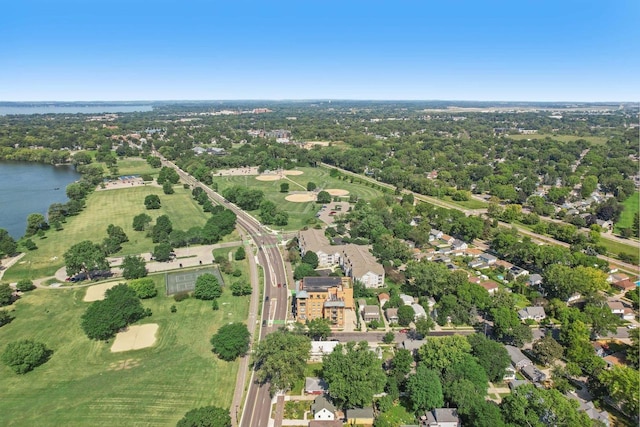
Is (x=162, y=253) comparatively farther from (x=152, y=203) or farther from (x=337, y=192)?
(x=337, y=192)

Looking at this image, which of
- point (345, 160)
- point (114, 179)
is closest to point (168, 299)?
point (114, 179)

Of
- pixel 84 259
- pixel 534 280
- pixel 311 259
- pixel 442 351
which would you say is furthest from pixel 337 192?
pixel 442 351

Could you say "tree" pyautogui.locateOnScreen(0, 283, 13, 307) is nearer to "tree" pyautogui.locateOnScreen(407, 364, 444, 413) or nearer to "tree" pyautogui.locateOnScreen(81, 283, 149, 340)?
"tree" pyautogui.locateOnScreen(81, 283, 149, 340)

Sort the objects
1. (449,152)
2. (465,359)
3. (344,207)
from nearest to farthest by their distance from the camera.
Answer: (465,359)
(344,207)
(449,152)

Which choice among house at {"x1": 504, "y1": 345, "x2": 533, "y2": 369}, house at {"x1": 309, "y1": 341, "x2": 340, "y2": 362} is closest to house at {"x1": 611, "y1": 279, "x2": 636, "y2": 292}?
house at {"x1": 504, "y1": 345, "x2": 533, "y2": 369}

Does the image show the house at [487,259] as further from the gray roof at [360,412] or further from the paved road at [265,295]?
the gray roof at [360,412]

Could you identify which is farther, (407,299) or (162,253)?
(162,253)

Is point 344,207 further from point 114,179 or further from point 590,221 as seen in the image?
point 114,179
